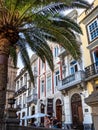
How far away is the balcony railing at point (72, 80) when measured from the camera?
59.4 feet

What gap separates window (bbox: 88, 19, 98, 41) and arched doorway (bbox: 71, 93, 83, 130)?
6311mm

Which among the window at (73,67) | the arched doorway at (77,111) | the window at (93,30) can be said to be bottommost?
the arched doorway at (77,111)

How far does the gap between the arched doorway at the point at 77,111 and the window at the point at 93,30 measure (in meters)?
6.31

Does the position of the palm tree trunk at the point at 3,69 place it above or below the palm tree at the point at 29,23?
below

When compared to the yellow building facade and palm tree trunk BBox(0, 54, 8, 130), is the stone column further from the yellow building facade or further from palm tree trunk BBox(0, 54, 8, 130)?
the yellow building facade

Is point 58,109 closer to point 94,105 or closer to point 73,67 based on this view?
point 73,67

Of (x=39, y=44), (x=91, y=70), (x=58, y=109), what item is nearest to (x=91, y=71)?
(x=91, y=70)

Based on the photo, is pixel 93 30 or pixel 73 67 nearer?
pixel 93 30

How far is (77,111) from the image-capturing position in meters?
19.1

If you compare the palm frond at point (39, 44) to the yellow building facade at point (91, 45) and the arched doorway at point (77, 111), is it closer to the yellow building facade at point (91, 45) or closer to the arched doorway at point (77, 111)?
the yellow building facade at point (91, 45)

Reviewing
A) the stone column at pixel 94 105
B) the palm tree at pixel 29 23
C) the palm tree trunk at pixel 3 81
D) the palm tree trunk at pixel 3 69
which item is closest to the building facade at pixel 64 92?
the palm tree at pixel 29 23

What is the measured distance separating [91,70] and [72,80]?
2.62 metres

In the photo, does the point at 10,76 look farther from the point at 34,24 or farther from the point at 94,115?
the point at 94,115

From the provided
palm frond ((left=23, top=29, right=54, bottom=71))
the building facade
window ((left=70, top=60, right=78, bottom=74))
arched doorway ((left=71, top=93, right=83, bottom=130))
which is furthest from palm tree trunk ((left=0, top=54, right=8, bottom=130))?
window ((left=70, top=60, right=78, bottom=74))
